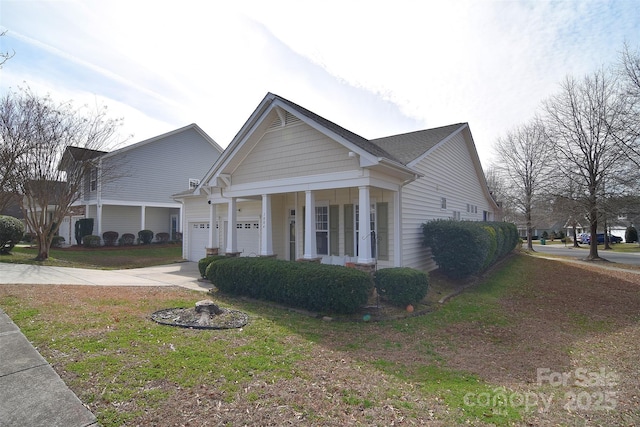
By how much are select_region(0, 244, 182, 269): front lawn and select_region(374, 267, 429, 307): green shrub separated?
12.5 metres

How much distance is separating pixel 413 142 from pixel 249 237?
27.8 feet

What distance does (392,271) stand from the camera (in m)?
8.26

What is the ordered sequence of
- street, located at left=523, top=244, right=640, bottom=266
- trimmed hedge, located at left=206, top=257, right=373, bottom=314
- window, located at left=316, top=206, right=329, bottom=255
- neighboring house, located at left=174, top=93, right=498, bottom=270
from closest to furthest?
trimmed hedge, located at left=206, top=257, right=373, bottom=314 → neighboring house, located at left=174, top=93, right=498, bottom=270 → window, located at left=316, top=206, right=329, bottom=255 → street, located at left=523, top=244, right=640, bottom=266

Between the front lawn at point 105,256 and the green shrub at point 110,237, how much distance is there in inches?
41.4

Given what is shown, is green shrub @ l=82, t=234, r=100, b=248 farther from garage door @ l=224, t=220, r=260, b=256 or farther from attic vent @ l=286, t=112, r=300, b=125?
attic vent @ l=286, t=112, r=300, b=125

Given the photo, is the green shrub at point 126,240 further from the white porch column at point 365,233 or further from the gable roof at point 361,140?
the white porch column at point 365,233

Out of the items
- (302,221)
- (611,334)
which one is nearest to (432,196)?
(302,221)

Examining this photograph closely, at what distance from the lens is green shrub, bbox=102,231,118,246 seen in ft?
77.2

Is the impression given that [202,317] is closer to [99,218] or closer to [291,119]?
[291,119]

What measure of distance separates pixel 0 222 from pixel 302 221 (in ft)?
49.6

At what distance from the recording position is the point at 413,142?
13828 millimetres

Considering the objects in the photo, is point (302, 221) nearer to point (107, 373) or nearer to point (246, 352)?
point (246, 352)

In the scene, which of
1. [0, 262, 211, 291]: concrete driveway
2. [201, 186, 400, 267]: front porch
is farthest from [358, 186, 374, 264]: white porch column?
[0, 262, 211, 291]: concrete driveway

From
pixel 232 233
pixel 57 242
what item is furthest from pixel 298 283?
pixel 57 242
